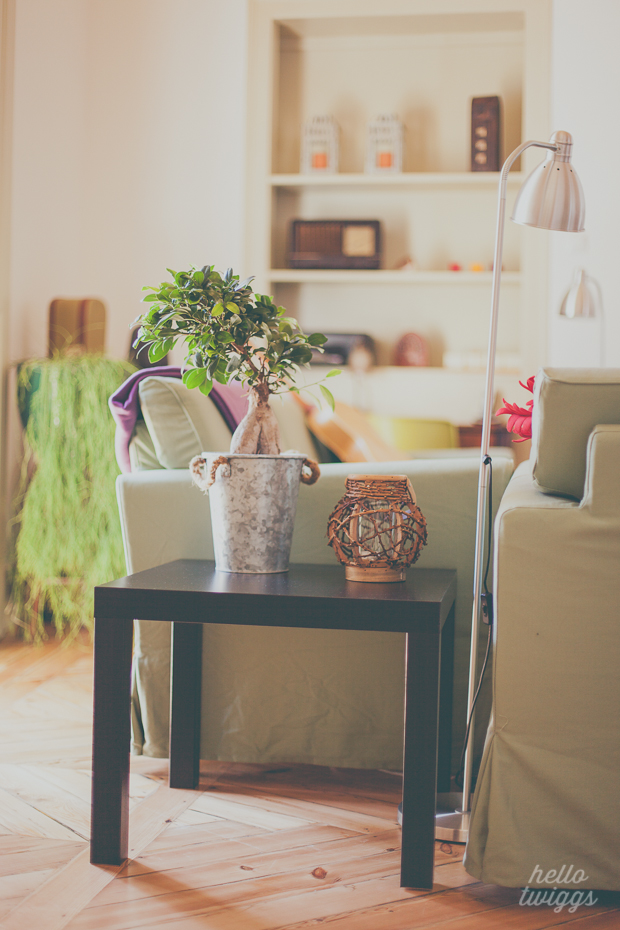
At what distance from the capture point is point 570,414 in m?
1.24

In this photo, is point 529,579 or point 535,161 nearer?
point 529,579

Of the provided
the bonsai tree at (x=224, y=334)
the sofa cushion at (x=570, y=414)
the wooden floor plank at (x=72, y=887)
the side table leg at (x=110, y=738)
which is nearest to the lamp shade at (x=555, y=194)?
the sofa cushion at (x=570, y=414)

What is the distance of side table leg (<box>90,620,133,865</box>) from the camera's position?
136 cm

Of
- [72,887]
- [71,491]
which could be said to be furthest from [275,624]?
[71,491]

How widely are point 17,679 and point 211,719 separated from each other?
3.36 feet

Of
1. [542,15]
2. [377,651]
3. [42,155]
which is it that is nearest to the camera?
[377,651]

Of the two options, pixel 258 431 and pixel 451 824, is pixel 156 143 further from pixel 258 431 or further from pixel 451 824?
pixel 451 824

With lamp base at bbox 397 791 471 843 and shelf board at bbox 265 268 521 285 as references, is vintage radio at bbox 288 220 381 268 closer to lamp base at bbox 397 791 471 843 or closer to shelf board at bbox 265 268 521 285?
shelf board at bbox 265 268 521 285

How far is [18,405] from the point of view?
3127 millimetres

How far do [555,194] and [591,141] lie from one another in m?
2.95

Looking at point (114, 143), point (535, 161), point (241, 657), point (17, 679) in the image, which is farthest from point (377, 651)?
point (114, 143)

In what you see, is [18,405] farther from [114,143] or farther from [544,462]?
[544,462]

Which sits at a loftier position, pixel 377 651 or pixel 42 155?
pixel 42 155

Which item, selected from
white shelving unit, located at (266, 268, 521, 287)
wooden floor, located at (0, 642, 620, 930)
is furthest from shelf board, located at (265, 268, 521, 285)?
wooden floor, located at (0, 642, 620, 930)
